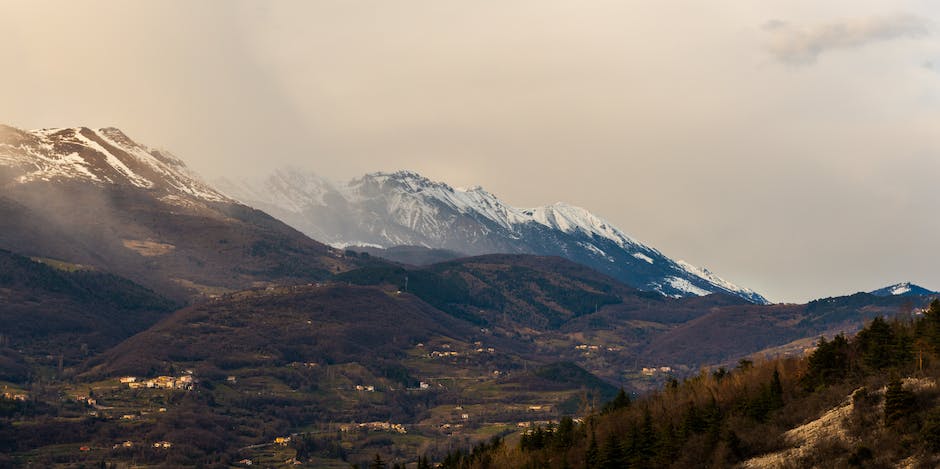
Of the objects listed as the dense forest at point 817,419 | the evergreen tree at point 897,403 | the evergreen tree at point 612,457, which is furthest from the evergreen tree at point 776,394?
the evergreen tree at point 897,403

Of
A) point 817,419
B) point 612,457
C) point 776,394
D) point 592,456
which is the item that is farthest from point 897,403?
point 592,456

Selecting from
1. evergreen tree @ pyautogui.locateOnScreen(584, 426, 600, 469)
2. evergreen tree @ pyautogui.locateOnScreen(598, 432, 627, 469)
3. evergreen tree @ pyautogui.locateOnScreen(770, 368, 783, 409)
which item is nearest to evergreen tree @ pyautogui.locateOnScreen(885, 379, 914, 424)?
evergreen tree @ pyautogui.locateOnScreen(770, 368, 783, 409)

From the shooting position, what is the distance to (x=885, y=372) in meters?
154

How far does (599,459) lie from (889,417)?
1950 inches

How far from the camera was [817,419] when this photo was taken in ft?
480

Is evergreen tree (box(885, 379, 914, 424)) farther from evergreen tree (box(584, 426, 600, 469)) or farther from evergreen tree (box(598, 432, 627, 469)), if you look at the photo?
evergreen tree (box(584, 426, 600, 469))

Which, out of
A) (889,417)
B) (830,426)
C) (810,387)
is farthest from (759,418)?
(889,417)

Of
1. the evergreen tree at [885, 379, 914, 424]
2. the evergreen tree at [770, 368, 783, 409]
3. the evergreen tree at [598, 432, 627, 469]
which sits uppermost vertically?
the evergreen tree at [770, 368, 783, 409]

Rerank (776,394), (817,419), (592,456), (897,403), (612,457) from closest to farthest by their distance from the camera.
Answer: (897,403)
(817,419)
(776,394)
(612,457)
(592,456)

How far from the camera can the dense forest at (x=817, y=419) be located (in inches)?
4993

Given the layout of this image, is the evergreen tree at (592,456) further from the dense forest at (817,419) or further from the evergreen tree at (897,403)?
the evergreen tree at (897,403)

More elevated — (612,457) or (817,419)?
(817,419)

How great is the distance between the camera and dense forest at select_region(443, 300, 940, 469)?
127 meters

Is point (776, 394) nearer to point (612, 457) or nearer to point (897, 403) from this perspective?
point (612, 457)
